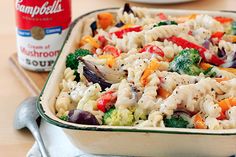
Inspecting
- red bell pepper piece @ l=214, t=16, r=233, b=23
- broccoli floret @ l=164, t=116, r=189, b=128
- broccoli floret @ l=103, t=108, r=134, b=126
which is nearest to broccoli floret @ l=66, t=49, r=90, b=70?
broccoli floret @ l=103, t=108, r=134, b=126

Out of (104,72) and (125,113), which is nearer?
(125,113)

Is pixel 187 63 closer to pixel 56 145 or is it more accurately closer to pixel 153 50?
pixel 153 50

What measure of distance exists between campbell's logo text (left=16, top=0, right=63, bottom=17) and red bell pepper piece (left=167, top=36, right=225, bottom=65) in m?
0.42

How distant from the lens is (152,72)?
6.10ft

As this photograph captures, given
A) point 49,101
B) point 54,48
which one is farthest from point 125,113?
point 54,48

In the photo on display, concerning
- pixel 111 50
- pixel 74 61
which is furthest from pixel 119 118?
pixel 111 50

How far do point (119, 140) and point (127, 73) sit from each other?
35 cm

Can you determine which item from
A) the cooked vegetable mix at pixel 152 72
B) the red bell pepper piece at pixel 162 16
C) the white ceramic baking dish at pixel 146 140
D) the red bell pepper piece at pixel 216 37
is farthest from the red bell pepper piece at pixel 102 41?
the white ceramic baking dish at pixel 146 140

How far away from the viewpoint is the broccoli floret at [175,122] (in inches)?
65.7

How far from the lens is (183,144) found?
1.60m

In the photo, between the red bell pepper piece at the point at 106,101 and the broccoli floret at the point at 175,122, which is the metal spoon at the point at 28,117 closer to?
the red bell pepper piece at the point at 106,101

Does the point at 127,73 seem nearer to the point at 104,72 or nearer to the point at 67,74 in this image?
the point at 104,72

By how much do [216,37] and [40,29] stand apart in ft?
2.07

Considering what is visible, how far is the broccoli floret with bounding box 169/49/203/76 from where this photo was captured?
190 centimetres
